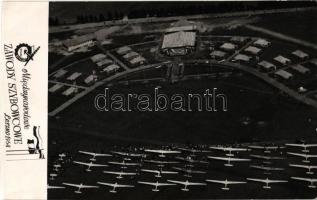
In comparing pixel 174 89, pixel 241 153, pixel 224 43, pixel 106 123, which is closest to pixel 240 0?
pixel 224 43

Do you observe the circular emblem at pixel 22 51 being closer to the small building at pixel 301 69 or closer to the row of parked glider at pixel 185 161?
the row of parked glider at pixel 185 161

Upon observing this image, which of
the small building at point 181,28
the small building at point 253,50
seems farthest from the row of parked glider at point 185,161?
the small building at point 181,28

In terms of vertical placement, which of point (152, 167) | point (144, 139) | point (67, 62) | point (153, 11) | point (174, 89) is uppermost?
point (153, 11)

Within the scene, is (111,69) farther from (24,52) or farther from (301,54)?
(301,54)

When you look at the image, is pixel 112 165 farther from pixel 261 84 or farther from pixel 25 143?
pixel 261 84

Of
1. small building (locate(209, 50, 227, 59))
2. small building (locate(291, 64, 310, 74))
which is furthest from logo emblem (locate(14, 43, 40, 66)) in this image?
small building (locate(291, 64, 310, 74))

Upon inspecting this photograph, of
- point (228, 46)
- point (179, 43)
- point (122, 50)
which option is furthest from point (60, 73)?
point (228, 46)

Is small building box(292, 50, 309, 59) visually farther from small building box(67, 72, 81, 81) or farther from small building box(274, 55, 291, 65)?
small building box(67, 72, 81, 81)

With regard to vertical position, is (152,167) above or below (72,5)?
below

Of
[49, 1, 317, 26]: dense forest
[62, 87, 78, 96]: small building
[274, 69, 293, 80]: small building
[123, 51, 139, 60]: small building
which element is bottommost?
[62, 87, 78, 96]: small building
